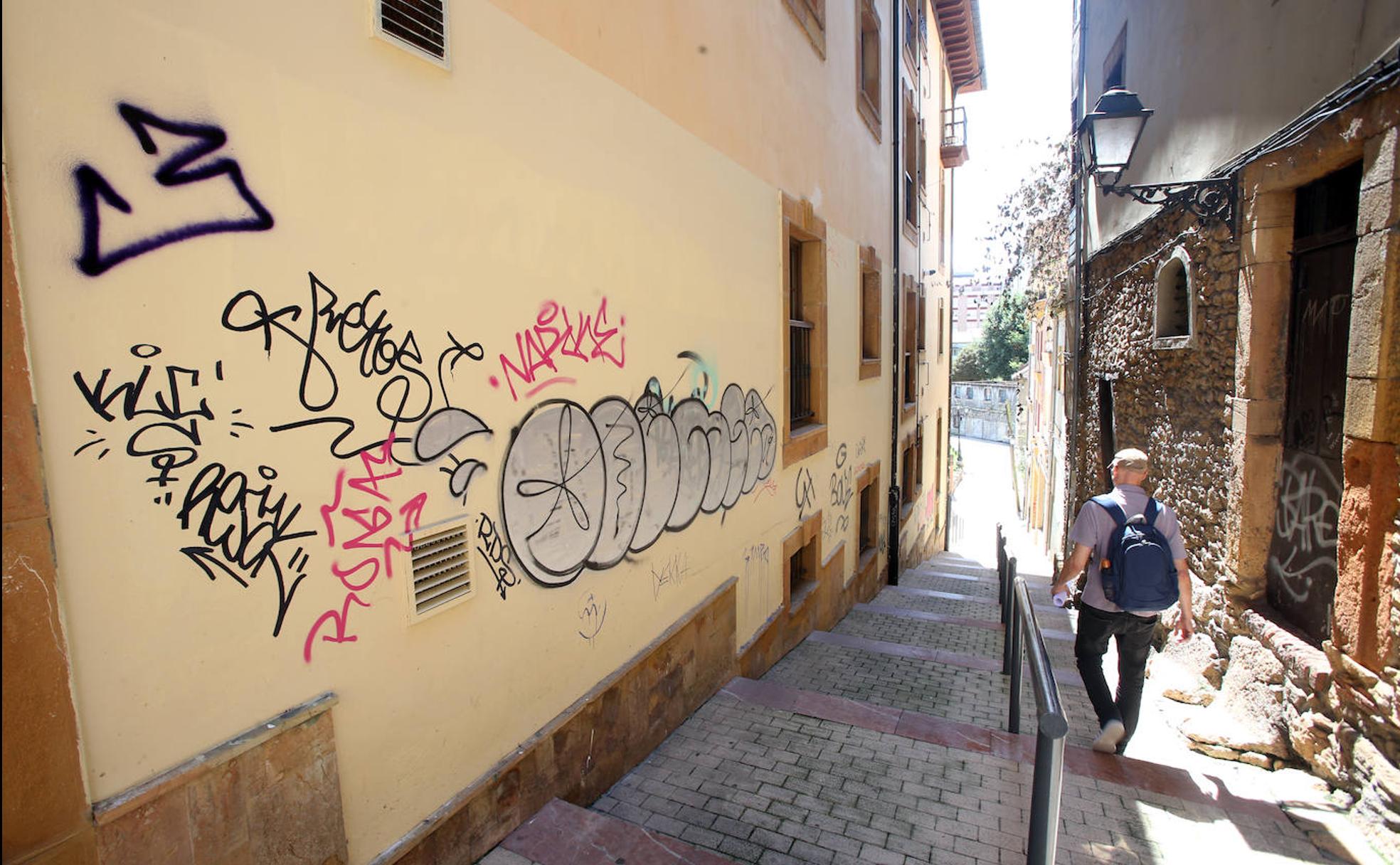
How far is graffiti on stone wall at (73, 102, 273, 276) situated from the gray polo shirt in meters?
4.13

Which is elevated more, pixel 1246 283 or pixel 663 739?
pixel 1246 283

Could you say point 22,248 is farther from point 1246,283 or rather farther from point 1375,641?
point 1246,283

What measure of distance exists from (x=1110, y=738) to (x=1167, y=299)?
189 inches

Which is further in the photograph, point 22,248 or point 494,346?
point 494,346

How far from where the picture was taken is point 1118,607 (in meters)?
3.98

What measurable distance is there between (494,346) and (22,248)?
1503mm

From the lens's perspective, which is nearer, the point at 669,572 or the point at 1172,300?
the point at 669,572

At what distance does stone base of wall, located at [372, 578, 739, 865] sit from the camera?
279 centimetres

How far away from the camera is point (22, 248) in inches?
64.2

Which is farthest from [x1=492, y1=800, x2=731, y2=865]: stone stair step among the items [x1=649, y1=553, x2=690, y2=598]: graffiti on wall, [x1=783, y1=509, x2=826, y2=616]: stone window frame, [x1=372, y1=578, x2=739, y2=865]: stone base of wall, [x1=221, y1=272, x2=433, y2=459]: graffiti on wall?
[x1=783, y1=509, x2=826, y2=616]: stone window frame

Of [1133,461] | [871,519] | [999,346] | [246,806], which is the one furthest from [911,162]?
[999,346]

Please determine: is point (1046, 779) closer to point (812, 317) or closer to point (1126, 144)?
point (1126, 144)

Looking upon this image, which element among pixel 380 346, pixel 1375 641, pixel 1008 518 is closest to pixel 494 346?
pixel 380 346

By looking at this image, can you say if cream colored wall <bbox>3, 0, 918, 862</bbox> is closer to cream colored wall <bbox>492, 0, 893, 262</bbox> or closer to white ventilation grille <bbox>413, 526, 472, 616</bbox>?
white ventilation grille <bbox>413, 526, 472, 616</bbox>
